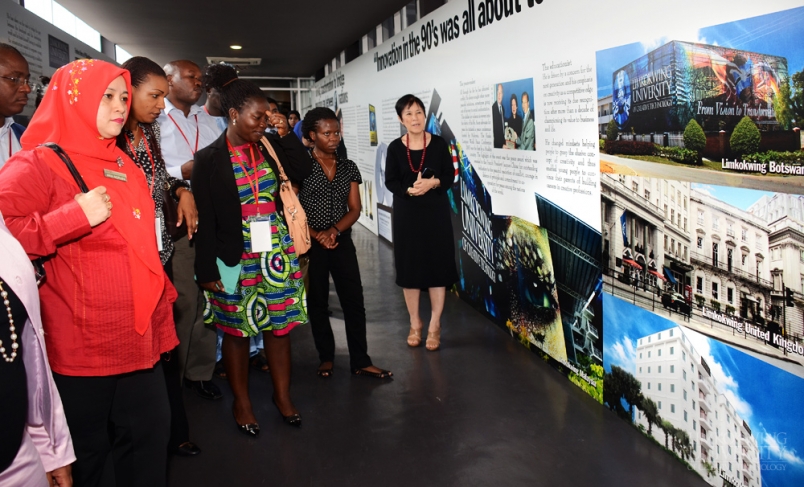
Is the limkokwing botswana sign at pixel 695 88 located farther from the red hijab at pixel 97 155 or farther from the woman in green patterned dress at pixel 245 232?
the red hijab at pixel 97 155

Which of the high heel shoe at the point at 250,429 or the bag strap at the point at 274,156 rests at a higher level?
the bag strap at the point at 274,156

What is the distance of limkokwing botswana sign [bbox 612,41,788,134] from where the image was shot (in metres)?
2.49

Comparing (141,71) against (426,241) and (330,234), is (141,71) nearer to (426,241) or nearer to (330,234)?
(330,234)

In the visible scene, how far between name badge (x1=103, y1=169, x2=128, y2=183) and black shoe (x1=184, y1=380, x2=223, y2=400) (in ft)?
7.11

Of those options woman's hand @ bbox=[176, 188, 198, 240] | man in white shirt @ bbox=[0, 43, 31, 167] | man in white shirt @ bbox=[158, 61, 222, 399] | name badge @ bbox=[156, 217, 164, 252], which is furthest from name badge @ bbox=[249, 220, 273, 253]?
man in white shirt @ bbox=[0, 43, 31, 167]

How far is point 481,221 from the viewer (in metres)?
5.57

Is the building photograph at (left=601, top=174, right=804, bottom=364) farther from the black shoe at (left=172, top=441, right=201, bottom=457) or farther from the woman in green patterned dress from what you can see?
the black shoe at (left=172, top=441, right=201, bottom=457)

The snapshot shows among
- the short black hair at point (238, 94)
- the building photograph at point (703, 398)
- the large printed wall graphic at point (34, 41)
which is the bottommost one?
the building photograph at point (703, 398)

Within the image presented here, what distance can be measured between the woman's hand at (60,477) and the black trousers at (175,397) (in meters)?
0.98

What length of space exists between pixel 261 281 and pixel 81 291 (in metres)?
1.28

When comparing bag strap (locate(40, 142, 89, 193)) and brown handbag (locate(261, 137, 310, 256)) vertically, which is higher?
bag strap (locate(40, 142, 89, 193))

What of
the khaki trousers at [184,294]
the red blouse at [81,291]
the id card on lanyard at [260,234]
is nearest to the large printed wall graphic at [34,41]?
the khaki trousers at [184,294]

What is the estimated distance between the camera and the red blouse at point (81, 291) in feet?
6.05

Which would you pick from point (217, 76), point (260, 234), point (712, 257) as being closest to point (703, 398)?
point (712, 257)
